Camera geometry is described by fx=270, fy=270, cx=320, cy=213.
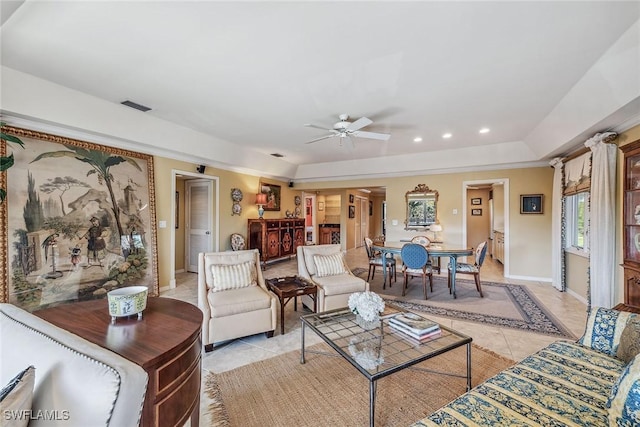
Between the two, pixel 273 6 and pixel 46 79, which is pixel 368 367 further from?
pixel 46 79

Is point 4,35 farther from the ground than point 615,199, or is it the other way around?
point 4,35

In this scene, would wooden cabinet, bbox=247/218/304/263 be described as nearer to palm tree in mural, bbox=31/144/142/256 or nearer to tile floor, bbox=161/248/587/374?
tile floor, bbox=161/248/587/374

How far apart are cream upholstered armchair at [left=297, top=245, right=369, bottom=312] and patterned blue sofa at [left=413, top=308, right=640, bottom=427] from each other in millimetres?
1884

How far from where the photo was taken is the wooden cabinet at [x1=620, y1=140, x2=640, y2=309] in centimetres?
276

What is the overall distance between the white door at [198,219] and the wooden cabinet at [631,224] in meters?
6.18

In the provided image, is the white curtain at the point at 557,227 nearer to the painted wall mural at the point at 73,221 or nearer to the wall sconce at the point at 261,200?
the wall sconce at the point at 261,200

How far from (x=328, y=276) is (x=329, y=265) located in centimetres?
15

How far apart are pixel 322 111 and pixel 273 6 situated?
5.86ft

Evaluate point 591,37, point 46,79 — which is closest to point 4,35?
point 46,79

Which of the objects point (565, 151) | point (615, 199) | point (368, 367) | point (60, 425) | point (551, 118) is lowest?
point (368, 367)

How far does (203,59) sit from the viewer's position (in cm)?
240

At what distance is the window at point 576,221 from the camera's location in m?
4.27

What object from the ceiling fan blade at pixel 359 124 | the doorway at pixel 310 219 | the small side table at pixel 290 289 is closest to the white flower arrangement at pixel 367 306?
the small side table at pixel 290 289

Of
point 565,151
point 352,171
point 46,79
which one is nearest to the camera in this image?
point 46,79
